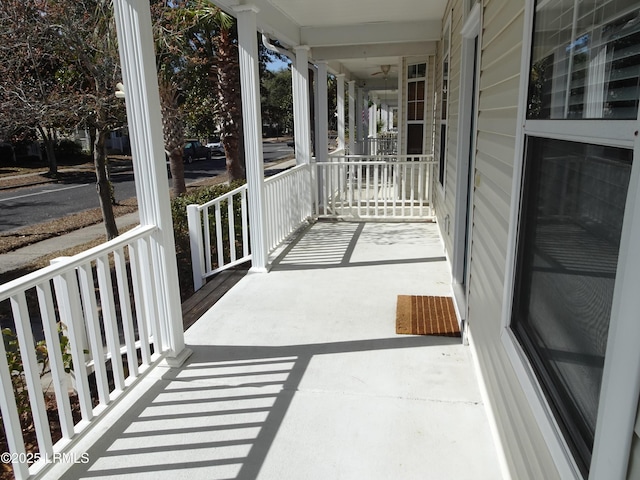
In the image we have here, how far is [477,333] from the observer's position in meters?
2.80

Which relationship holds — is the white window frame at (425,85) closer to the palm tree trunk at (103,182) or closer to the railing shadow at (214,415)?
the palm tree trunk at (103,182)

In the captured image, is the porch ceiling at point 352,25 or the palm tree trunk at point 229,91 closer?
the porch ceiling at point 352,25

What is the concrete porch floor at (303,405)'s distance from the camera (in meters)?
2.14

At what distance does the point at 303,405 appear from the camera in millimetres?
2582

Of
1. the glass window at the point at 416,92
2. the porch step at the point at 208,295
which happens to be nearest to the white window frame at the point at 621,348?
the porch step at the point at 208,295

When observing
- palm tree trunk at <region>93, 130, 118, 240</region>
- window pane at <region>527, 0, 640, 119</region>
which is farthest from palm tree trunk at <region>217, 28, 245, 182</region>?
window pane at <region>527, 0, 640, 119</region>

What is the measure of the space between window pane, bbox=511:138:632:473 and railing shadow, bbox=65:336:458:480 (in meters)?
1.37

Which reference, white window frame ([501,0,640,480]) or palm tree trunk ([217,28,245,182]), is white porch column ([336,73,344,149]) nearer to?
palm tree trunk ([217,28,245,182])

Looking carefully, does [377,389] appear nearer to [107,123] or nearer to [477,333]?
[477,333]

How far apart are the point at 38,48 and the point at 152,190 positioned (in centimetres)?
427

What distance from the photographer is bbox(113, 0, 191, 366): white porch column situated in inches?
103

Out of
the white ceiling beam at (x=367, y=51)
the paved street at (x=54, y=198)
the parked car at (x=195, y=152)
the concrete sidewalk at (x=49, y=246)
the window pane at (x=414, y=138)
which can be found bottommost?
the concrete sidewalk at (x=49, y=246)

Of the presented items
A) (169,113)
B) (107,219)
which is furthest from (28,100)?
(169,113)

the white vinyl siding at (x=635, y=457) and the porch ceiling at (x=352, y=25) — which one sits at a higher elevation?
the porch ceiling at (x=352, y=25)
